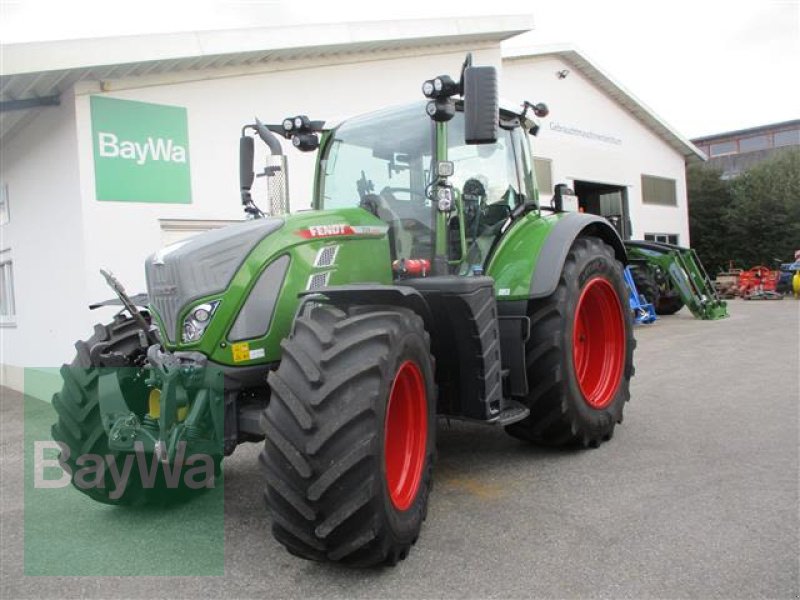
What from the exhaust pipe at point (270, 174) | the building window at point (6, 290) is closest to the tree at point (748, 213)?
the building window at point (6, 290)

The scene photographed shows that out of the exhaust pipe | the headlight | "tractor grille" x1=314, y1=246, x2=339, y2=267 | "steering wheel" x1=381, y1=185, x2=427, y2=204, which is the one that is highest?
the exhaust pipe

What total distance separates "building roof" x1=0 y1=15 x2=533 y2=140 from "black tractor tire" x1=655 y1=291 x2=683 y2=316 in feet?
24.1

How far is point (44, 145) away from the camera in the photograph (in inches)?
322

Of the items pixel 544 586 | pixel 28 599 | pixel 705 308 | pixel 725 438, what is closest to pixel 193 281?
pixel 28 599

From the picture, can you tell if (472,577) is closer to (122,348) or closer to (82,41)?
(122,348)

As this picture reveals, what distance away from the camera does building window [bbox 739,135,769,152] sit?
130 feet

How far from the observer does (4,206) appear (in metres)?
9.90

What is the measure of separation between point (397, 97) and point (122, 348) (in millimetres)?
7780

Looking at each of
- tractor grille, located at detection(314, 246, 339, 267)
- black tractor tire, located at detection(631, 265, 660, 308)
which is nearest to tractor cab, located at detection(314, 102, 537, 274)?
tractor grille, located at detection(314, 246, 339, 267)

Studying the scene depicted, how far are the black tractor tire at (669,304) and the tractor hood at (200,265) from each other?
12.9m

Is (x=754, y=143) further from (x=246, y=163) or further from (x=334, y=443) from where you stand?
(x=334, y=443)

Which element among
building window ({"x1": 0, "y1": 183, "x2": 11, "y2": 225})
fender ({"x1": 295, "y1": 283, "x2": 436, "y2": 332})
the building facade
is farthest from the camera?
the building facade

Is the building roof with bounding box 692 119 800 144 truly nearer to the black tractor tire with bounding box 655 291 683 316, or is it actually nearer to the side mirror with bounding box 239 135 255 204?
the black tractor tire with bounding box 655 291 683 316

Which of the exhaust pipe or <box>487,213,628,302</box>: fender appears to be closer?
the exhaust pipe
